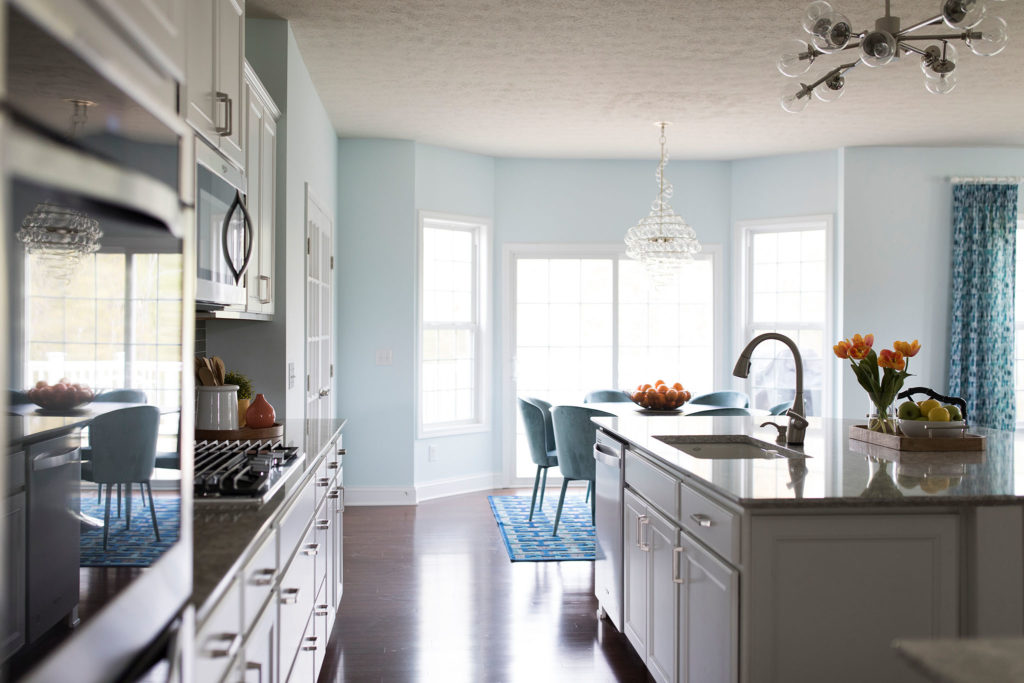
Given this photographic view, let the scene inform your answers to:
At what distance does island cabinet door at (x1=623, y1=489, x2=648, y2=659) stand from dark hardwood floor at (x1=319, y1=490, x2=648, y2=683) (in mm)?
179

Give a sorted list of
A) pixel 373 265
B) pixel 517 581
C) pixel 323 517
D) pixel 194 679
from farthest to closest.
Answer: pixel 373 265 → pixel 517 581 → pixel 323 517 → pixel 194 679

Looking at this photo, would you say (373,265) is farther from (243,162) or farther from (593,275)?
(243,162)

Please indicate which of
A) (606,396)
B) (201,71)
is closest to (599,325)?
(606,396)

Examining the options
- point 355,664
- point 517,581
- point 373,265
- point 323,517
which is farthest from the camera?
point 373,265

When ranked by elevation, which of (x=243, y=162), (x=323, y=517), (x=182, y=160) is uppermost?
(x=243, y=162)

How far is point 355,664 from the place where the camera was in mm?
3113

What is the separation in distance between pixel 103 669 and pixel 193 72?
178cm

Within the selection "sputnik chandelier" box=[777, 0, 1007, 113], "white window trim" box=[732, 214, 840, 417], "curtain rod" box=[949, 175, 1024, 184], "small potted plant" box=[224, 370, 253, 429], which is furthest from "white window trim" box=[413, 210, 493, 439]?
"sputnik chandelier" box=[777, 0, 1007, 113]

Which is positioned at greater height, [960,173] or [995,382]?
[960,173]

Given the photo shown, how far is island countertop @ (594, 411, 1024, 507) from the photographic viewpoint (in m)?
1.95

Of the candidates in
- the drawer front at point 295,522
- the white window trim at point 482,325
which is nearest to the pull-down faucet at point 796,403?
the drawer front at point 295,522

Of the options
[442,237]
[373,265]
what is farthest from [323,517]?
[442,237]

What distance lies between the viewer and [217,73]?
250 centimetres

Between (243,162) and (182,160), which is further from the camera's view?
(243,162)
